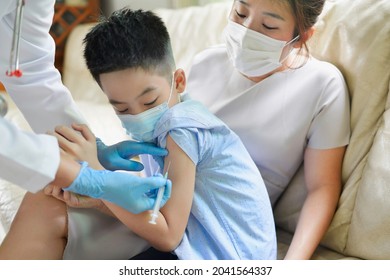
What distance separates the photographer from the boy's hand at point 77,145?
88 cm

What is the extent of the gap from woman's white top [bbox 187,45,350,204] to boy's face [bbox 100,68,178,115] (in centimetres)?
31

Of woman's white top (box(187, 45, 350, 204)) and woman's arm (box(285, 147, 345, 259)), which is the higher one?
woman's white top (box(187, 45, 350, 204))

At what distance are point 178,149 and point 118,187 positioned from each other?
17 cm

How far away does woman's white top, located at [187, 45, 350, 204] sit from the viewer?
1164 millimetres

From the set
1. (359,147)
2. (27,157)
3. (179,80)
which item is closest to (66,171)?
(27,157)

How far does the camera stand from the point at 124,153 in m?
1.02

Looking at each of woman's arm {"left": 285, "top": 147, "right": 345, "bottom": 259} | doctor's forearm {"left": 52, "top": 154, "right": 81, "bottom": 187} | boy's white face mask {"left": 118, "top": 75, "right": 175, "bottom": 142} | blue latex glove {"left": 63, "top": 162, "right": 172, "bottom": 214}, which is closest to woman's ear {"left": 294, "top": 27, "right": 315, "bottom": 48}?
woman's arm {"left": 285, "top": 147, "right": 345, "bottom": 259}

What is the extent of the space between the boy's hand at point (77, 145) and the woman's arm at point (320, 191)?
487 mm

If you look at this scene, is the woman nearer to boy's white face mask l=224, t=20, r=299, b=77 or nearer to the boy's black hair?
boy's white face mask l=224, t=20, r=299, b=77

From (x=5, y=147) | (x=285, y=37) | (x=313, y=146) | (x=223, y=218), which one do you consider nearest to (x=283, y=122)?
(x=313, y=146)

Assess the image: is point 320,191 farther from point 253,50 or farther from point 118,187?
point 118,187

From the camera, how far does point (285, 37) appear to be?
1148 mm
